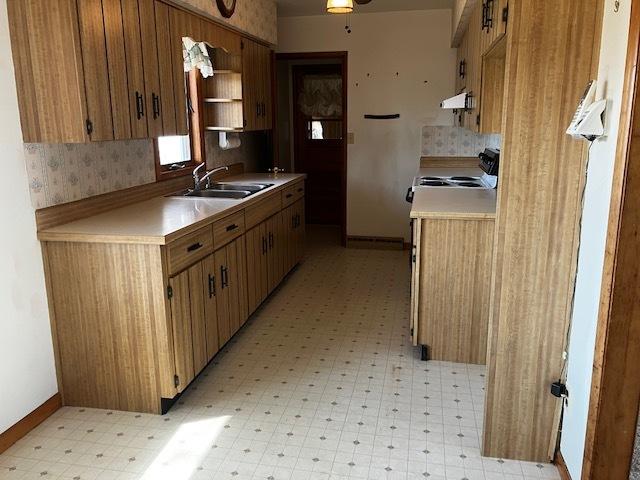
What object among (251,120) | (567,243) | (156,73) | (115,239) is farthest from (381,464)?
(251,120)

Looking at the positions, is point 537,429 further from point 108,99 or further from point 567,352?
point 108,99

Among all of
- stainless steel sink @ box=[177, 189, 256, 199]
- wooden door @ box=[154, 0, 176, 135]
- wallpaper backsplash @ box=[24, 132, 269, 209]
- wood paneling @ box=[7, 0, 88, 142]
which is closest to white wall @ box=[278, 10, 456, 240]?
stainless steel sink @ box=[177, 189, 256, 199]

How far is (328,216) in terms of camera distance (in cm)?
713

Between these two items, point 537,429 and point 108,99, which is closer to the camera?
point 537,429

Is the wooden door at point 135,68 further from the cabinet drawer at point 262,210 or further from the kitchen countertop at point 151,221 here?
the cabinet drawer at point 262,210

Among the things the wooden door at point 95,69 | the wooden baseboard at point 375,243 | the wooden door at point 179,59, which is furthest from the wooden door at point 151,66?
the wooden baseboard at point 375,243

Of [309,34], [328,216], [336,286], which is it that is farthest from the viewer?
[328,216]

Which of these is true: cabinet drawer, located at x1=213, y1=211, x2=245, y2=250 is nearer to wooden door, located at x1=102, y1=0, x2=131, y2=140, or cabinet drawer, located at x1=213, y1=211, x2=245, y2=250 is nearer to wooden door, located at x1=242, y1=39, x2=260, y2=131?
wooden door, located at x1=102, y1=0, x2=131, y2=140

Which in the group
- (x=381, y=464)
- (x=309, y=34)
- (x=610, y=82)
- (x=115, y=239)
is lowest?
(x=381, y=464)

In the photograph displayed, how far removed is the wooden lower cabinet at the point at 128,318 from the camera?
7.99 ft

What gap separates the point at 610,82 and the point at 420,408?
166 cm

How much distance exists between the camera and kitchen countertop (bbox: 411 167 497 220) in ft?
9.37

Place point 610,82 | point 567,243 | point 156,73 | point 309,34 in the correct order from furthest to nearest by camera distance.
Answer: point 309,34 → point 156,73 → point 567,243 → point 610,82

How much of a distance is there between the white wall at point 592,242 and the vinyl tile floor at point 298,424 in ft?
1.20
